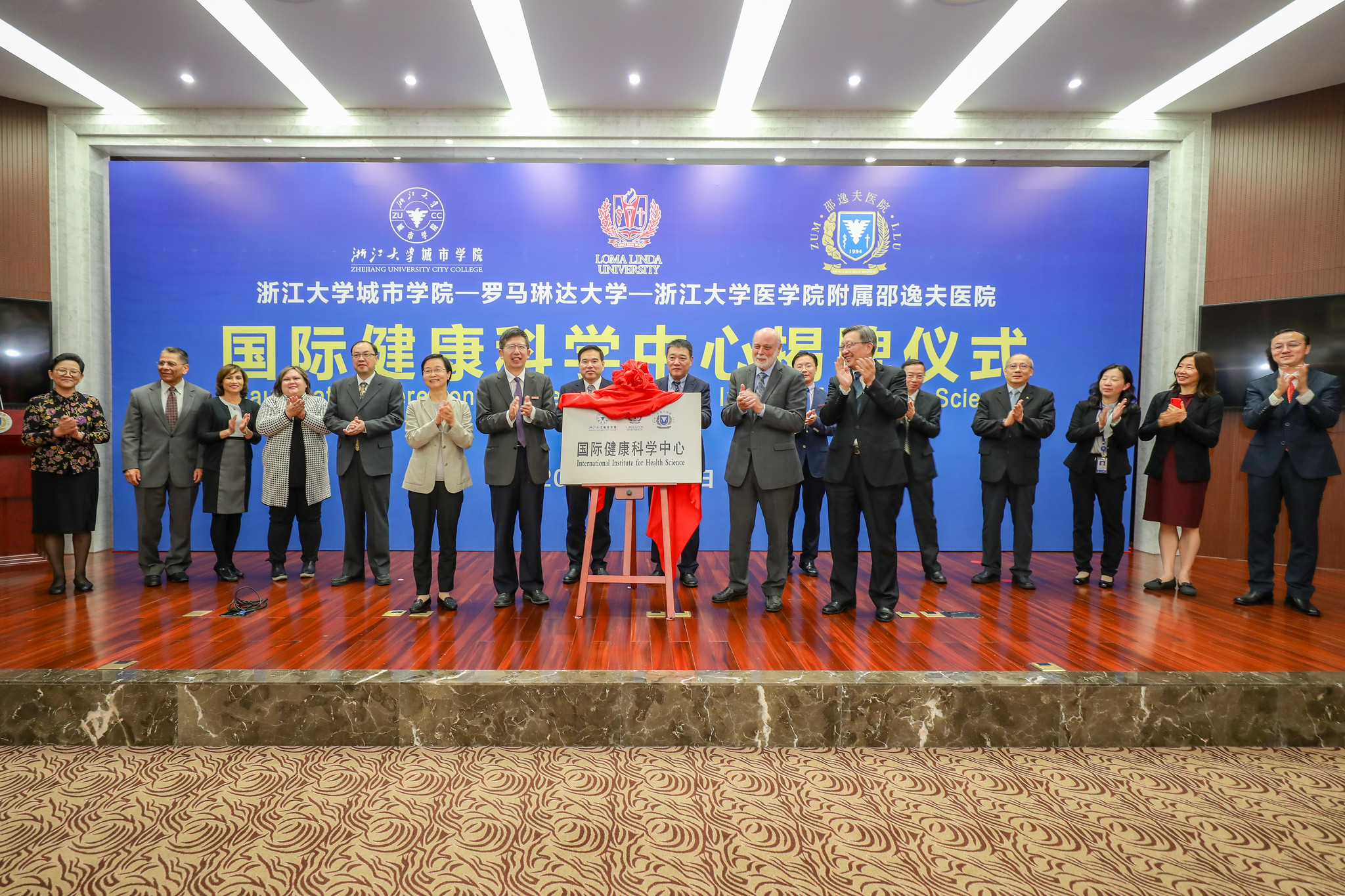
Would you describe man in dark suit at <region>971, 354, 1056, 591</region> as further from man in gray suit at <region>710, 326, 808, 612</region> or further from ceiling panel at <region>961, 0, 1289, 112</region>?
ceiling panel at <region>961, 0, 1289, 112</region>

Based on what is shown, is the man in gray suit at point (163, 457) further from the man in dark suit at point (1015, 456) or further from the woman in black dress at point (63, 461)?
the man in dark suit at point (1015, 456)

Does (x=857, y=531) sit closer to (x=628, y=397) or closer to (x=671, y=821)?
(x=628, y=397)

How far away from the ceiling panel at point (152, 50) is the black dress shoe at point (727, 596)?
17.0 ft

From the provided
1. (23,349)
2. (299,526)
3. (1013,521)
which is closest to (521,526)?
(299,526)

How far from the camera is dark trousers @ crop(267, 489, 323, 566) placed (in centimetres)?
468

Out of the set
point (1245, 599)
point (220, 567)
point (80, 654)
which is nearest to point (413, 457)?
point (80, 654)

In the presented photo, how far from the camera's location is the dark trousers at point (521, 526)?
12.5 feet

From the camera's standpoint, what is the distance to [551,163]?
19.4 ft

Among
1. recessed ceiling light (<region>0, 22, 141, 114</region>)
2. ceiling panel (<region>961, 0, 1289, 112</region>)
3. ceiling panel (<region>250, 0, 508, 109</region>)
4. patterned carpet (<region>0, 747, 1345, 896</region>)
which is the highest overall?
ceiling panel (<region>961, 0, 1289, 112</region>)

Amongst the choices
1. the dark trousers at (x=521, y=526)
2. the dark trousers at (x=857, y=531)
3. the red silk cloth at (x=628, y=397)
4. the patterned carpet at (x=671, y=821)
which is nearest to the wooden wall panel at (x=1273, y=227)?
the patterned carpet at (x=671, y=821)

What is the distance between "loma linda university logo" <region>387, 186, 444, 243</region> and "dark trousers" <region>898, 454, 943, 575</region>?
4568mm

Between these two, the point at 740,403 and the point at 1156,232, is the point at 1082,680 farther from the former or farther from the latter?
the point at 1156,232

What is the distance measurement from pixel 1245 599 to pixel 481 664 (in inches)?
182

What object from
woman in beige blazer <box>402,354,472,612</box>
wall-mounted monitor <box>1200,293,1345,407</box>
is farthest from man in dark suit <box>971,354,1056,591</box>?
woman in beige blazer <box>402,354,472,612</box>
